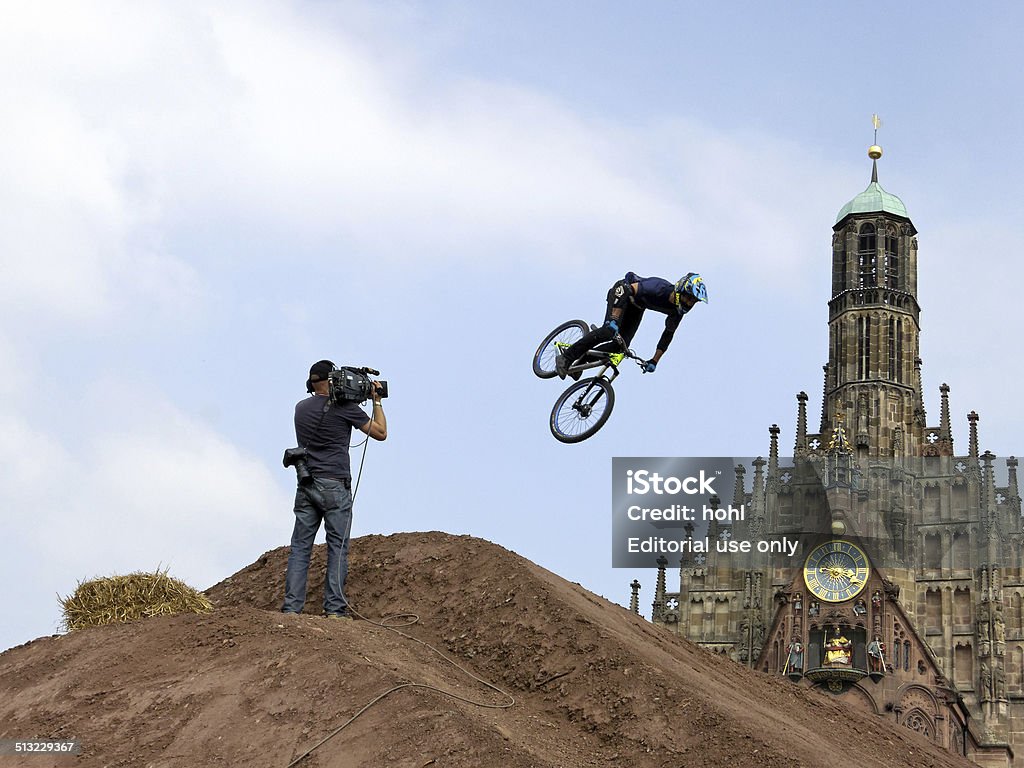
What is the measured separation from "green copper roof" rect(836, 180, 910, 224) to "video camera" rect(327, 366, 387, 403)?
7963cm

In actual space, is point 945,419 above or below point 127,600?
above

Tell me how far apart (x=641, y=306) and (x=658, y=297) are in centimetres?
42

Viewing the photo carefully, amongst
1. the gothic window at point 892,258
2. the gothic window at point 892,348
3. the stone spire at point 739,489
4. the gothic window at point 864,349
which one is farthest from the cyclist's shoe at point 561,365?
the gothic window at point 892,258

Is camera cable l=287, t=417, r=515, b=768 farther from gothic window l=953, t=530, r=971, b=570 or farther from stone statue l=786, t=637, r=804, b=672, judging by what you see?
gothic window l=953, t=530, r=971, b=570

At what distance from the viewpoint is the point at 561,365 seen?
23.4 m

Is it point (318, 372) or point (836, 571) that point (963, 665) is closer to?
point (836, 571)

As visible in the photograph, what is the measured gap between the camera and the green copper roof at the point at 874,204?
95000 mm

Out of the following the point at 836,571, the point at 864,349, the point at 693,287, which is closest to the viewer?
the point at 693,287

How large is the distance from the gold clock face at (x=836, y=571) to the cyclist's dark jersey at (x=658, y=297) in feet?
184

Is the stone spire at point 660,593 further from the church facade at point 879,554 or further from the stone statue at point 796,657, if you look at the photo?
the stone statue at point 796,657

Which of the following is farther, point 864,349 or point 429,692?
point 864,349

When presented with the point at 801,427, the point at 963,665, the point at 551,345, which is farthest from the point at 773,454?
the point at 551,345

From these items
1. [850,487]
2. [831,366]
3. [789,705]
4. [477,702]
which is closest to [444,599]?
[477,702]

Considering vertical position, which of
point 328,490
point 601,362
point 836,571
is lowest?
point 328,490
